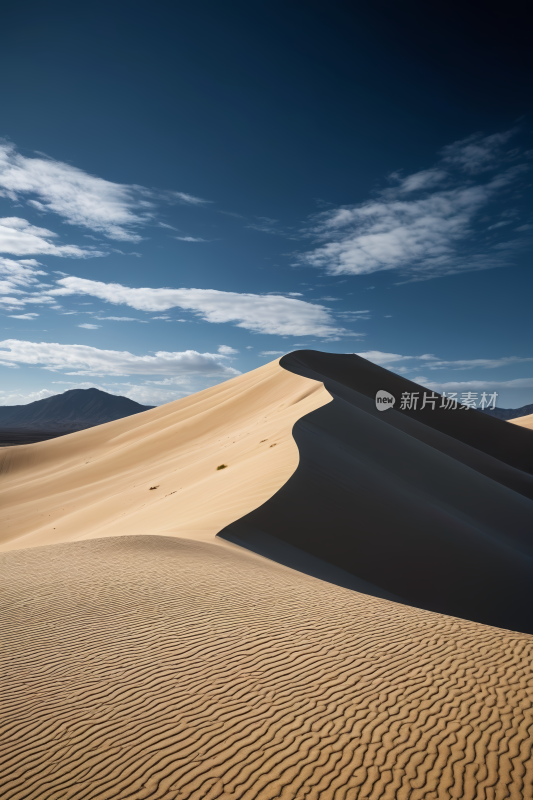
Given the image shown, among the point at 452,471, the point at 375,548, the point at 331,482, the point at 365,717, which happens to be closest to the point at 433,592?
the point at 375,548

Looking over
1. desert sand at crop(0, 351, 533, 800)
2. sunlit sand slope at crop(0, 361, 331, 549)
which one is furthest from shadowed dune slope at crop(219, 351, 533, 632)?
sunlit sand slope at crop(0, 361, 331, 549)

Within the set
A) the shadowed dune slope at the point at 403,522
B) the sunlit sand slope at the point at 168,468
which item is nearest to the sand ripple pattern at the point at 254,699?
the shadowed dune slope at the point at 403,522

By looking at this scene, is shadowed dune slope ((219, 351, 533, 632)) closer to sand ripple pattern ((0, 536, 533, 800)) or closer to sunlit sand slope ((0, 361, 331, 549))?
sunlit sand slope ((0, 361, 331, 549))

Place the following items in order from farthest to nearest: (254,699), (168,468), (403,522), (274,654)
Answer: (168,468), (403,522), (274,654), (254,699)

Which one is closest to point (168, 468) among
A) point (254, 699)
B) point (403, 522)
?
point (403, 522)

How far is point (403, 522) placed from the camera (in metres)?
8.55

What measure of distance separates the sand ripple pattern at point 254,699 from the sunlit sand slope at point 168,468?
3.25 meters

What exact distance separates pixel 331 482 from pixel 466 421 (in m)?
30.3

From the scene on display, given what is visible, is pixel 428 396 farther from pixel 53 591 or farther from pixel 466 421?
pixel 53 591

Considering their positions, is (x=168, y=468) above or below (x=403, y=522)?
above

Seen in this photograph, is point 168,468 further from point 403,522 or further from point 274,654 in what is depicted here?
point 274,654

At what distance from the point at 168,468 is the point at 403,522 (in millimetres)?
9829

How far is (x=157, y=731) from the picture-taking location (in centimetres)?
236

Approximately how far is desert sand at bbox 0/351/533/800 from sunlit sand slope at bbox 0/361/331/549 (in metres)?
0.21
